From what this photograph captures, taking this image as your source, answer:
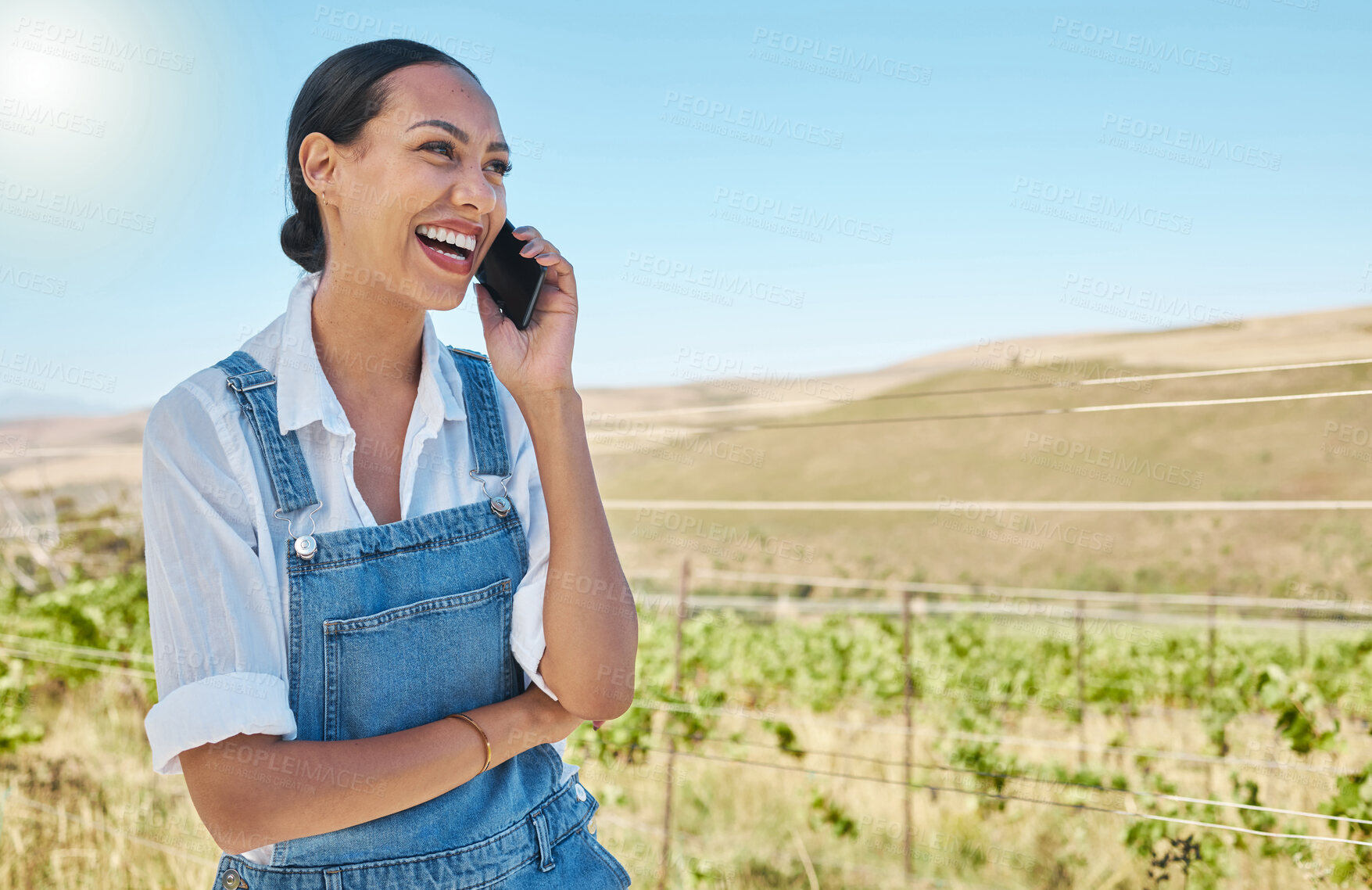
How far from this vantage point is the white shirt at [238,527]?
108 centimetres

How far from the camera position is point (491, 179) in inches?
56.5

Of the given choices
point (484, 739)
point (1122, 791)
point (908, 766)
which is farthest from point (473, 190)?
point (908, 766)

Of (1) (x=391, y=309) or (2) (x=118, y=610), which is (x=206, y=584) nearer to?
(1) (x=391, y=309)

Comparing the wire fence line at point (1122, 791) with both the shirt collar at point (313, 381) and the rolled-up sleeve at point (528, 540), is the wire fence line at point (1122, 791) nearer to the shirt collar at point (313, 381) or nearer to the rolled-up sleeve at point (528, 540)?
the rolled-up sleeve at point (528, 540)

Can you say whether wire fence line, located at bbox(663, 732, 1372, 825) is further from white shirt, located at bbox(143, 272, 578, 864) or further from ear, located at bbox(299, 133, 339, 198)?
ear, located at bbox(299, 133, 339, 198)

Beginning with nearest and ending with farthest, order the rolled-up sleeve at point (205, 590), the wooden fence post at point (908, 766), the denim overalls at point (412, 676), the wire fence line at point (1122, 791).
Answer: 1. the rolled-up sleeve at point (205, 590)
2. the denim overalls at point (412, 676)
3. the wire fence line at point (1122, 791)
4. the wooden fence post at point (908, 766)

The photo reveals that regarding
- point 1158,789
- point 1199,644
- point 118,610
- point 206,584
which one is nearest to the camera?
point 206,584

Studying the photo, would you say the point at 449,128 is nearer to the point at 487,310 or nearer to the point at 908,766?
the point at 487,310

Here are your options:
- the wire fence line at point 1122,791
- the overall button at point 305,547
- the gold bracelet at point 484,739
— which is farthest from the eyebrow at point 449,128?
the wire fence line at point 1122,791

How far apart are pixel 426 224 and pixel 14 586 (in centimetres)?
924

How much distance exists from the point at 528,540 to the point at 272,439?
40 cm

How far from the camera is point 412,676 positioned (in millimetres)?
1283

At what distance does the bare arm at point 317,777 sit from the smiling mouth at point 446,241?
658 mm

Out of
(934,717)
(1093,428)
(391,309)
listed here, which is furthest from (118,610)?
(1093,428)
